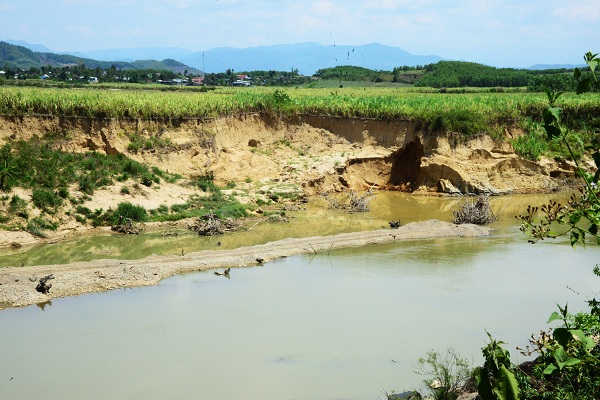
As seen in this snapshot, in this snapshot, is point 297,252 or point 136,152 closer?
point 297,252

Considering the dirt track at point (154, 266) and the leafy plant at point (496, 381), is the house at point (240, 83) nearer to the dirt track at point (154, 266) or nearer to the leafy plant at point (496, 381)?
the dirt track at point (154, 266)

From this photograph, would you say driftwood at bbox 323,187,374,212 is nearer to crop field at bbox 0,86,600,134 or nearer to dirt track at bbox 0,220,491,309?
dirt track at bbox 0,220,491,309

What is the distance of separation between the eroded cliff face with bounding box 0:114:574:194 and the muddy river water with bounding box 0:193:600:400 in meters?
5.90

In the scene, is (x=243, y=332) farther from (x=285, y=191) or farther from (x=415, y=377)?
(x=285, y=191)

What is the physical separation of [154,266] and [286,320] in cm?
460

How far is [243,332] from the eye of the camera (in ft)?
45.0

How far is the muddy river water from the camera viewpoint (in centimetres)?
1164

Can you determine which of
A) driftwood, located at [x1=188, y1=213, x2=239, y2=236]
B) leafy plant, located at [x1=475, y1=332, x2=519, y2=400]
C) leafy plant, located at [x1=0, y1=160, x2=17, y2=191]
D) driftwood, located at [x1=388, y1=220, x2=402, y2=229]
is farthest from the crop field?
leafy plant, located at [x1=475, y1=332, x2=519, y2=400]

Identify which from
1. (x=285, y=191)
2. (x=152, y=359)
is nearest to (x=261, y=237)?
(x=285, y=191)

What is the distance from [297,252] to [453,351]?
25.4 ft

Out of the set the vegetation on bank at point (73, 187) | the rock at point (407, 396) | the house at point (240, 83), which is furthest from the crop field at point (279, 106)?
the house at point (240, 83)

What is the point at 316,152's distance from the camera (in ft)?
100

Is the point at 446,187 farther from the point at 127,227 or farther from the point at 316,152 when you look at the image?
the point at 127,227

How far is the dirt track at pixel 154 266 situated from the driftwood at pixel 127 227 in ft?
9.71
